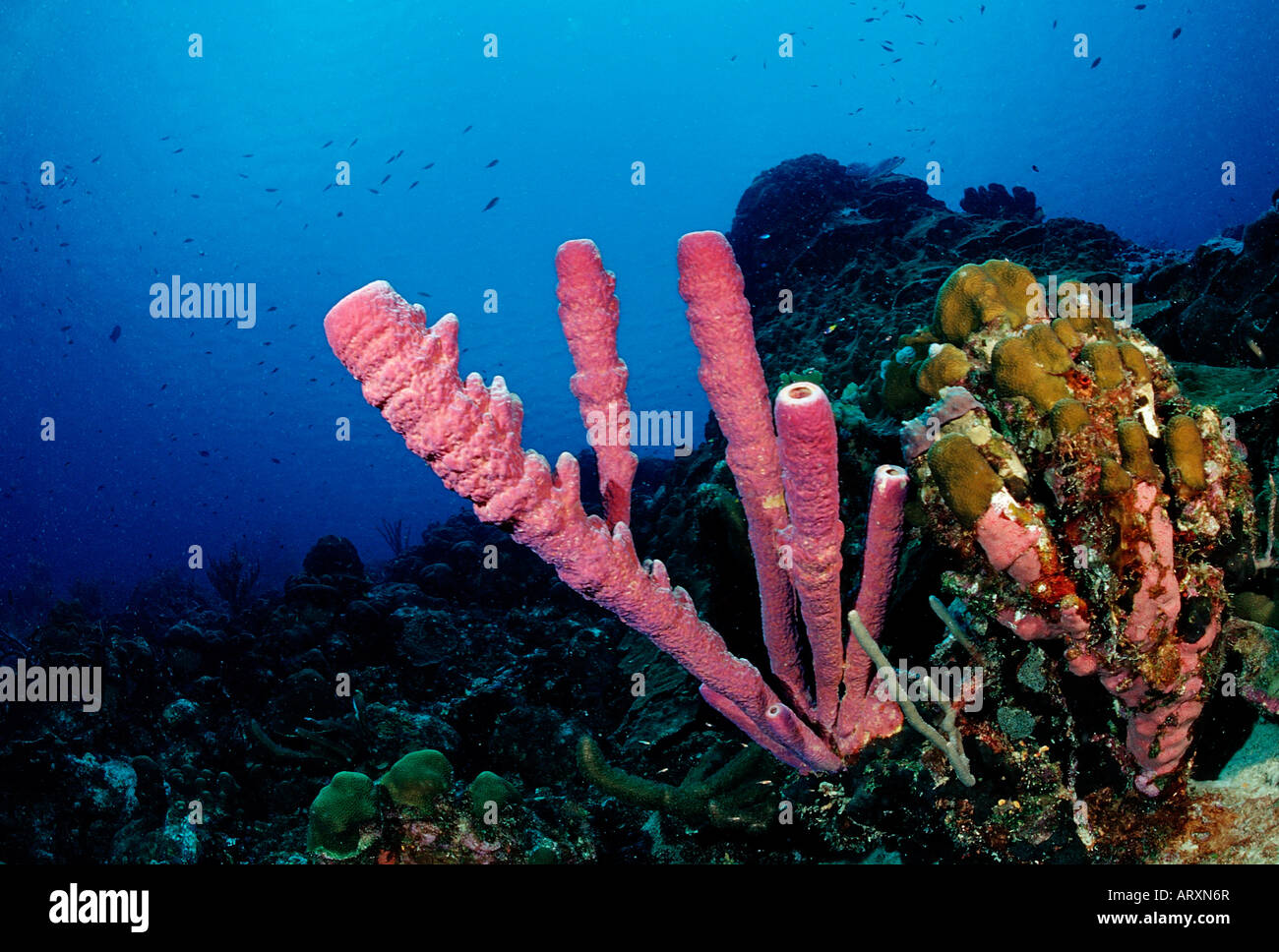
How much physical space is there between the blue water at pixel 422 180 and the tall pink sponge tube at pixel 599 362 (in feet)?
164

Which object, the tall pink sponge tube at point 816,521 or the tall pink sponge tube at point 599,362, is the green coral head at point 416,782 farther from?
the tall pink sponge tube at point 816,521

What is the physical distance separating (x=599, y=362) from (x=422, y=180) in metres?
82.2

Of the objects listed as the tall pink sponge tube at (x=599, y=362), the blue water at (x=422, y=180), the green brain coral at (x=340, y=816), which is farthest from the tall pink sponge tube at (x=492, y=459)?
the blue water at (x=422, y=180)

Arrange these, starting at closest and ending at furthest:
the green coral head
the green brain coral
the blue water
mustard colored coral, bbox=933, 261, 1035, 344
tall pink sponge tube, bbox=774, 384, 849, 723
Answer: tall pink sponge tube, bbox=774, 384, 849, 723, mustard colored coral, bbox=933, 261, 1035, 344, the green brain coral, the green coral head, the blue water

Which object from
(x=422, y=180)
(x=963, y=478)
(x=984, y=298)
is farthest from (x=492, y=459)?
(x=422, y=180)

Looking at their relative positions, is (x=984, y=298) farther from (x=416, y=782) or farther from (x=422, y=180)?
(x=422, y=180)

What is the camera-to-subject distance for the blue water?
197 ft

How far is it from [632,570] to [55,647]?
8.43 meters

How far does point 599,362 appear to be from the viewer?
220cm

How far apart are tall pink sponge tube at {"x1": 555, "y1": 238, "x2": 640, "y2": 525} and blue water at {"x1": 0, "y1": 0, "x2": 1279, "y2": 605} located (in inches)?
1969

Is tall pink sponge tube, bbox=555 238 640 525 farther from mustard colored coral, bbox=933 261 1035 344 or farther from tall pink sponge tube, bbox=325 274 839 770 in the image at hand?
mustard colored coral, bbox=933 261 1035 344

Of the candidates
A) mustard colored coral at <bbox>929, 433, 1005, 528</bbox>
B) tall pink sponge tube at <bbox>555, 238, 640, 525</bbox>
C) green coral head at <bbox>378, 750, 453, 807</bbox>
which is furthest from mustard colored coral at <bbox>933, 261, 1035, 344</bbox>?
green coral head at <bbox>378, 750, 453, 807</bbox>
